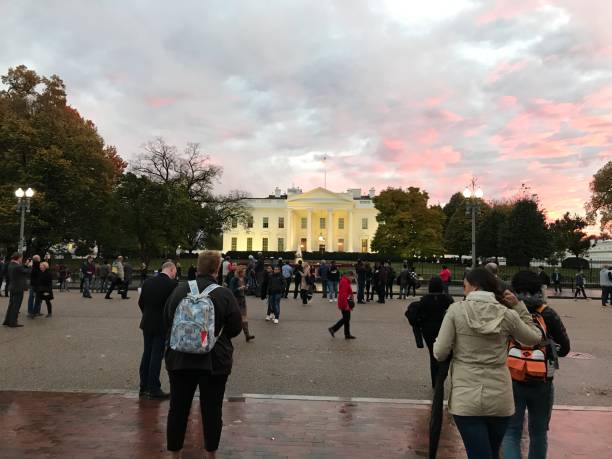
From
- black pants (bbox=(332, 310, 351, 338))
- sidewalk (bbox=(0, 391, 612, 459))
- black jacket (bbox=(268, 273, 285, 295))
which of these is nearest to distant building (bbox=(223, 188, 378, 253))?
black jacket (bbox=(268, 273, 285, 295))

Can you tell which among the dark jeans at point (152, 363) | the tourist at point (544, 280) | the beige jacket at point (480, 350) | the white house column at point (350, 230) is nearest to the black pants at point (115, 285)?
the dark jeans at point (152, 363)

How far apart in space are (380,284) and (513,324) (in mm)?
19158

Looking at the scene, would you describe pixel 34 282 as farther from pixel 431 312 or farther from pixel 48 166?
pixel 48 166

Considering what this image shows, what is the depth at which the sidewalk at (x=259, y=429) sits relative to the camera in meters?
4.80

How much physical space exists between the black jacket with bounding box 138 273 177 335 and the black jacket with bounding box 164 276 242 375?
2.59 meters

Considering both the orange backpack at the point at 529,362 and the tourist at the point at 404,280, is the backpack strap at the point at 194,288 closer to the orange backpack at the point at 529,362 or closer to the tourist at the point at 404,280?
the orange backpack at the point at 529,362

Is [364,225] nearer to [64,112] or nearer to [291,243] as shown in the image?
[291,243]

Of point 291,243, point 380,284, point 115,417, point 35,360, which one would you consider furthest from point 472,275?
point 291,243

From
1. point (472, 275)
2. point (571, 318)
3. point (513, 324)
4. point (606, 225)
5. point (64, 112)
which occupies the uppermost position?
point (64, 112)

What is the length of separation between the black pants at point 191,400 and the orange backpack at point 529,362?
2.30 m

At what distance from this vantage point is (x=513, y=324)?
3416mm

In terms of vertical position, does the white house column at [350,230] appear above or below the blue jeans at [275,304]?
above

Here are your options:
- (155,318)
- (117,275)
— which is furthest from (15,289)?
(117,275)

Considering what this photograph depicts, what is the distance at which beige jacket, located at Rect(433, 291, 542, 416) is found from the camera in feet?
10.9
